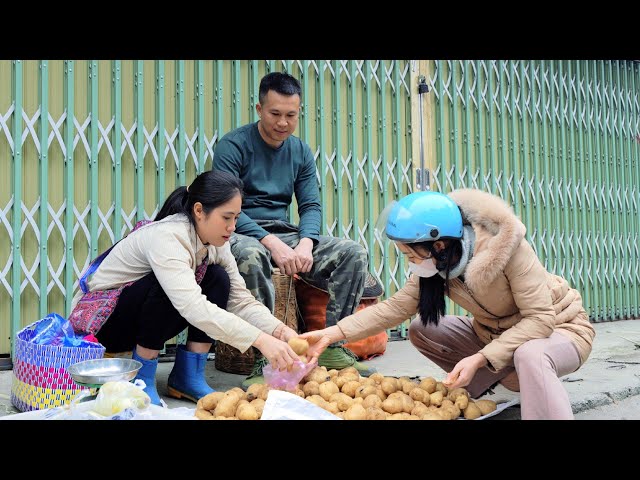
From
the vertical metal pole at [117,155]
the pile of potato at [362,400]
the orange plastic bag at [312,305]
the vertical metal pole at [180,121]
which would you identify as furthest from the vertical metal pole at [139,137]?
the pile of potato at [362,400]

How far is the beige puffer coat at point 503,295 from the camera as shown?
2395mm

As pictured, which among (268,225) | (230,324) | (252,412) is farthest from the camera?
(268,225)

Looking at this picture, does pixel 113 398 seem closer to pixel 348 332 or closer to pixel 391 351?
pixel 348 332

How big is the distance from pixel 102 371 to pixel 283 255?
1.25m

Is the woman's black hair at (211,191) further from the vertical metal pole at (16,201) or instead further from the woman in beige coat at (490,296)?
the vertical metal pole at (16,201)

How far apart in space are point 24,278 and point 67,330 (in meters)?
1.36

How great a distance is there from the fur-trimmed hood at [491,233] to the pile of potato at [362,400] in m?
0.50

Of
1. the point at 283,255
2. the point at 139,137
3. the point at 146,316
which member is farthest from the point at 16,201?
the point at 283,255

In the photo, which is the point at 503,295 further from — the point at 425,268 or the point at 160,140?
the point at 160,140

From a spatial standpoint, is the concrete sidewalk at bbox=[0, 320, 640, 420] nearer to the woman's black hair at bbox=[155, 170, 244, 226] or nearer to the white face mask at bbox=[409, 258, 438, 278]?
the white face mask at bbox=[409, 258, 438, 278]

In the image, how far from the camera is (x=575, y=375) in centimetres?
364

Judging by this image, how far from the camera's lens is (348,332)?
2791 mm

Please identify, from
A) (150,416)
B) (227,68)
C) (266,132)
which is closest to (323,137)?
(227,68)

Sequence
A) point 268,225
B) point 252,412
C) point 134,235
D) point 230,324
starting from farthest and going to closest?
point 268,225
point 134,235
point 230,324
point 252,412
